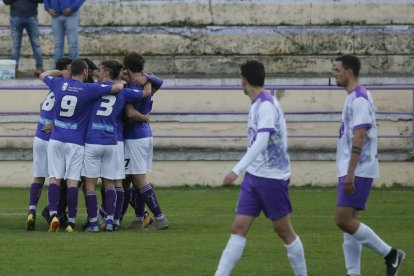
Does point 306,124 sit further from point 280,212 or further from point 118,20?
point 280,212

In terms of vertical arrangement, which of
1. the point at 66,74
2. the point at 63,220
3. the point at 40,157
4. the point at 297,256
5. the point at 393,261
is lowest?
the point at 63,220

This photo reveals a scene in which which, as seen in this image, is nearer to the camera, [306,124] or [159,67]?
[306,124]

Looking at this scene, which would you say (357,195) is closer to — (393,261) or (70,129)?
(393,261)

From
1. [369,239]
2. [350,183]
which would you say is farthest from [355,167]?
[369,239]

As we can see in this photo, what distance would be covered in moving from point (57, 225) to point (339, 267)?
433 centimetres

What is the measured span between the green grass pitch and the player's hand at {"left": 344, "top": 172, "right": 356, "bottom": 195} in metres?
1.04

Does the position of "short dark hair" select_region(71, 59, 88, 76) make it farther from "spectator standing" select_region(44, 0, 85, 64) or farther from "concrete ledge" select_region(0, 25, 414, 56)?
Result: "concrete ledge" select_region(0, 25, 414, 56)

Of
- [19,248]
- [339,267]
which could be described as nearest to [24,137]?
[19,248]

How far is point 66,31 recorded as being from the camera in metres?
25.9

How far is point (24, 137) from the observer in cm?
2456

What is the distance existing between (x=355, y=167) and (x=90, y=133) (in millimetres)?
5054

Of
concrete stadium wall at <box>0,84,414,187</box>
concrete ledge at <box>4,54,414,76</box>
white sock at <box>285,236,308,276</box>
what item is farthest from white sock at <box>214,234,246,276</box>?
concrete ledge at <box>4,54,414,76</box>

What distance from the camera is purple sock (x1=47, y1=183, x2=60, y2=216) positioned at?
663 inches

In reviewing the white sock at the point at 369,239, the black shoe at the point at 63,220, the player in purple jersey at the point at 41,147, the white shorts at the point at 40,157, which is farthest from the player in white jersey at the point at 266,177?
the white shorts at the point at 40,157
